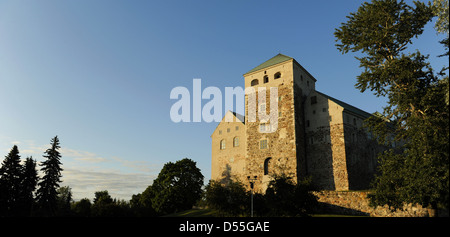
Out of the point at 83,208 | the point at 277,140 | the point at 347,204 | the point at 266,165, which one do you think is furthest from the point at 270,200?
the point at 83,208

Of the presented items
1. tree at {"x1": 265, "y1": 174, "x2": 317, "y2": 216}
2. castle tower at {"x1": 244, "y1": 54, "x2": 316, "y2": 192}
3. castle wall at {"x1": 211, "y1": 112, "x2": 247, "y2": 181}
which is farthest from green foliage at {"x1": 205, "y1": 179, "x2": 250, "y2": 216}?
castle wall at {"x1": 211, "y1": 112, "x2": 247, "y2": 181}

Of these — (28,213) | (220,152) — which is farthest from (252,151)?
(28,213)

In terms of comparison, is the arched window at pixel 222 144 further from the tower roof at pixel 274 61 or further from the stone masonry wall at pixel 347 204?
the stone masonry wall at pixel 347 204

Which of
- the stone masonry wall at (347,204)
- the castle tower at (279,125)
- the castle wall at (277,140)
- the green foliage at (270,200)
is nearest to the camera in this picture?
the green foliage at (270,200)

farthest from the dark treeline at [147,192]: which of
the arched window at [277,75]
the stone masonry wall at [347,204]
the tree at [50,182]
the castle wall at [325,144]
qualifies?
the arched window at [277,75]

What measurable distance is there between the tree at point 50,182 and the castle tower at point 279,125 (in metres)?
29.5

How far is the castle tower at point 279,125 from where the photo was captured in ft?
121

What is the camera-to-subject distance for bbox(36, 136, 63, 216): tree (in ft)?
139

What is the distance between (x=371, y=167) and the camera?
134ft

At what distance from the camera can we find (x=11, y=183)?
4172 centimetres

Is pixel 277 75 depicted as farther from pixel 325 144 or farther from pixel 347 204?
pixel 347 204

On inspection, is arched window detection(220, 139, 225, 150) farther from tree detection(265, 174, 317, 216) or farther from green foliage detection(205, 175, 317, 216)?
tree detection(265, 174, 317, 216)
